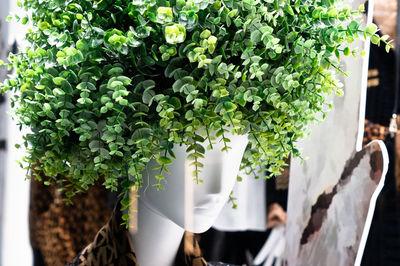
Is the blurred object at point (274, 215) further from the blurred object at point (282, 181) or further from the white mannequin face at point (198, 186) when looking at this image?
the white mannequin face at point (198, 186)

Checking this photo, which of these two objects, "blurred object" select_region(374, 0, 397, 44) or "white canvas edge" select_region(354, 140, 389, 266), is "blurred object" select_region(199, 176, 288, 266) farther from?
"blurred object" select_region(374, 0, 397, 44)

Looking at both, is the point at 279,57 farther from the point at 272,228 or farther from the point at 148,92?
the point at 272,228

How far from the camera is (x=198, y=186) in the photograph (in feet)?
3.71

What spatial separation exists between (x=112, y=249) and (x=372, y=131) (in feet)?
3.21

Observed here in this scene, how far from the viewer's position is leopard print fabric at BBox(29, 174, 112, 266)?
1580 millimetres

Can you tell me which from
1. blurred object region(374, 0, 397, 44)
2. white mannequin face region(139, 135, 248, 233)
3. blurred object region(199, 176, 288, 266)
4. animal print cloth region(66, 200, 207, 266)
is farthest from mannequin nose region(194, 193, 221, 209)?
blurred object region(374, 0, 397, 44)

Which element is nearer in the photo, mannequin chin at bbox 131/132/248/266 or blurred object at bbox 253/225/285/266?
mannequin chin at bbox 131/132/248/266

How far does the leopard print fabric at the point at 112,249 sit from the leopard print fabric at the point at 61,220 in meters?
0.33

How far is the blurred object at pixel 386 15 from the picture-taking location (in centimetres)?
154

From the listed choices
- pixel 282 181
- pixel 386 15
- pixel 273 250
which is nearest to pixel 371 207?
pixel 282 181

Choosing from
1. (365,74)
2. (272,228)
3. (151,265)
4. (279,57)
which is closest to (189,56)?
(279,57)

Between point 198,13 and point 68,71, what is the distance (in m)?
0.32

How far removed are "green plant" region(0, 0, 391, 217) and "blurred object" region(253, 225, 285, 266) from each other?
0.83 m

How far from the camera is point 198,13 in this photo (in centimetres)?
96
